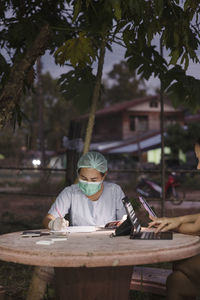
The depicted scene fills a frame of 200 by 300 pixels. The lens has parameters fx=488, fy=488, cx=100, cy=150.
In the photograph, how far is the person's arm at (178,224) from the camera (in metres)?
3.08

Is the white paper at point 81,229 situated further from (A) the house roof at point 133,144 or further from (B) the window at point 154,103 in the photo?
(B) the window at point 154,103

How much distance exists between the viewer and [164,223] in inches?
120

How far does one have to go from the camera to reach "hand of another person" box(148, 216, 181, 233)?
10.0 feet

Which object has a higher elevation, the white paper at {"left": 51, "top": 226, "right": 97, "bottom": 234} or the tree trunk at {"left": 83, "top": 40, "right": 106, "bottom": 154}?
the tree trunk at {"left": 83, "top": 40, "right": 106, "bottom": 154}

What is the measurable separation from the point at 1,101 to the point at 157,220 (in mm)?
1401

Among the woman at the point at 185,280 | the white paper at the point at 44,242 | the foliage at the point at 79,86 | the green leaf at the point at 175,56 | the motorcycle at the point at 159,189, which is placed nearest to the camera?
the white paper at the point at 44,242

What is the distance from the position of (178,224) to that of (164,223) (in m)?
0.14

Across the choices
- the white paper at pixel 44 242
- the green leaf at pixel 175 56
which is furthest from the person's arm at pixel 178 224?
the green leaf at pixel 175 56

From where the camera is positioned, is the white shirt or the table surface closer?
the table surface

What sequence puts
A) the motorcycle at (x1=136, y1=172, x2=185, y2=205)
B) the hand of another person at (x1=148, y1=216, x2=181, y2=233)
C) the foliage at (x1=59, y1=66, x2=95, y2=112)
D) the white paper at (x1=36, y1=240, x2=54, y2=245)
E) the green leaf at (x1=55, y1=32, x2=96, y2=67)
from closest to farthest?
the white paper at (x1=36, y1=240, x2=54, y2=245) < the hand of another person at (x1=148, y1=216, x2=181, y2=233) < the green leaf at (x1=55, y1=32, x2=96, y2=67) < the foliage at (x1=59, y1=66, x2=95, y2=112) < the motorcycle at (x1=136, y1=172, x2=185, y2=205)

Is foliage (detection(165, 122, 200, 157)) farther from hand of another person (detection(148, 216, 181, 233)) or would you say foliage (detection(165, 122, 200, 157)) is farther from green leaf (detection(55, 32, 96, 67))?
hand of another person (detection(148, 216, 181, 233))

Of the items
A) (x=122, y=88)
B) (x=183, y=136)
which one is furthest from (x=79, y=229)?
(x=122, y=88)

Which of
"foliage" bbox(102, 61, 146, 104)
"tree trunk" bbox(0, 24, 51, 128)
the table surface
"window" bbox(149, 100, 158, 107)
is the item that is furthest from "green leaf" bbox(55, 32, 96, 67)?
"foliage" bbox(102, 61, 146, 104)

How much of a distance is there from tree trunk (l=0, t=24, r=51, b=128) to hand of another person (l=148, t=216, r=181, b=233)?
1.26m
